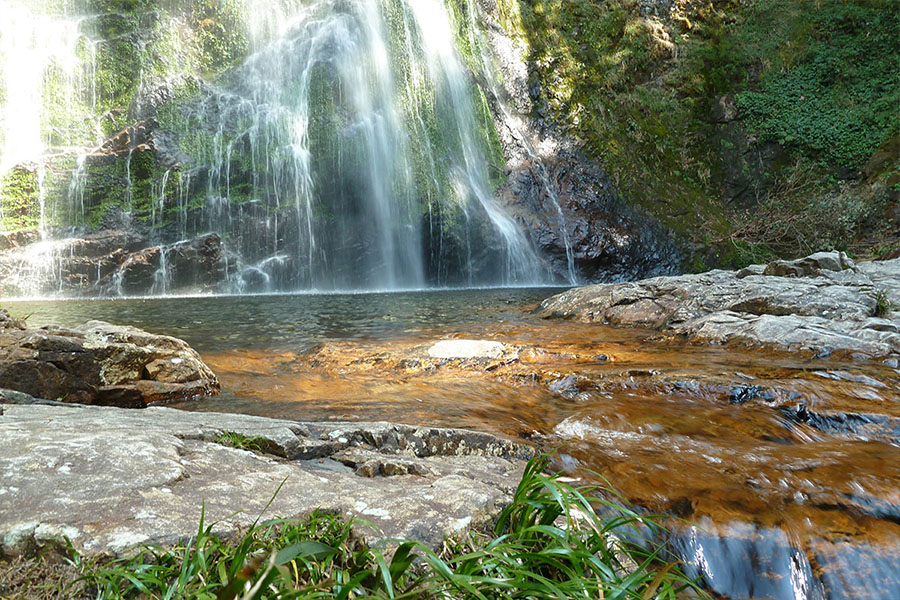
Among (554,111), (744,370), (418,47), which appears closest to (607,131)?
(554,111)

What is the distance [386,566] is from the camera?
96 cm

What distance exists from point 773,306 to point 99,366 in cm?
725

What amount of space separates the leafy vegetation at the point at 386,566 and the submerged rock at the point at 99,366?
10.4 ft

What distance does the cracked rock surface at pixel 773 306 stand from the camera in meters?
5.00

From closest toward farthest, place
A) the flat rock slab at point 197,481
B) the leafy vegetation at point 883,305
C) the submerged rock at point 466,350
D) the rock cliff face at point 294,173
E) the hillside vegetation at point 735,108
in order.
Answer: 1. the flat rock slab at point 197,481
2. the submerged rock at point 466,350
3. the leafy vegetation at point 883,305
4. the hillside vegetation at point 735,108
5. the rock cliff face at point 294,173

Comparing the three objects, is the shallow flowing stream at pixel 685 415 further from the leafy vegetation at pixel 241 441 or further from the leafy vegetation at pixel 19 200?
the leafy vegetation at pixel 19 200

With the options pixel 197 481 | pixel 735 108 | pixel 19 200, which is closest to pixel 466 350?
pixel 197 481

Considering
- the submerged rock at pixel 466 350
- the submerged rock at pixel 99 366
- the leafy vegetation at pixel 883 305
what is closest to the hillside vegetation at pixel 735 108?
the leafy vegetation at pixel 883 305

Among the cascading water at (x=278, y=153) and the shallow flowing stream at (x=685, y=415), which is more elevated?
the cascading water at (x=278, y=153)

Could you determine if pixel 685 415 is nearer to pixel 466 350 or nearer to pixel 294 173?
pixel 466 350

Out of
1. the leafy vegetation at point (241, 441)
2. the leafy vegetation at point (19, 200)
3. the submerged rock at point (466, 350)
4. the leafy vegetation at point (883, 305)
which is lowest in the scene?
the submerged rock at point (466, 350)

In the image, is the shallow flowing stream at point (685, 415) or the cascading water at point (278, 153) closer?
the shallow flowing stream at point (685, 415)

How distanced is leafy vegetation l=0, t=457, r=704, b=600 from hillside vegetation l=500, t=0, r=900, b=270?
53.5 feet

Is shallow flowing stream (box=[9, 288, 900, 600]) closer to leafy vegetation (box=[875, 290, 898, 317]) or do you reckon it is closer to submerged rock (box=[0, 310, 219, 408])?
submerged rock (box=[0, 310, 219, 408])
